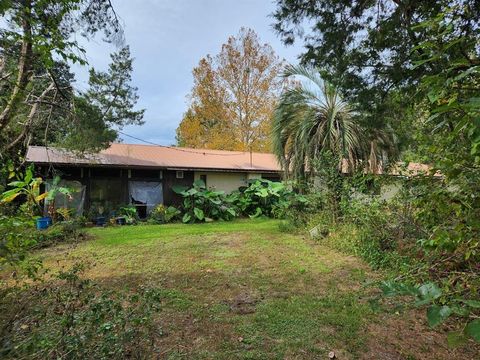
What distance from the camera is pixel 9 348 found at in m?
1.73

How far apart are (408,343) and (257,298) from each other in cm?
199

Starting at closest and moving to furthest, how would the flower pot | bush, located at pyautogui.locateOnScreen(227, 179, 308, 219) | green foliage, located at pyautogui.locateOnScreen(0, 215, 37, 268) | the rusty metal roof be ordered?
green foliage, located at pyautogui.locateOnScreen(0, 215, 37, 268) < the flower pot < the rusty metal roof < bush, located at pyautogui.locateOnScreen(227, 179, 308, 219)

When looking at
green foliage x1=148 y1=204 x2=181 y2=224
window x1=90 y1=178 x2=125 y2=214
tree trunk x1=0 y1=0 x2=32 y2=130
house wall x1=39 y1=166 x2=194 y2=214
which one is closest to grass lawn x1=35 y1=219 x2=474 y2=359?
tree trunk x1=0 y1=0 x2=32 y2=130

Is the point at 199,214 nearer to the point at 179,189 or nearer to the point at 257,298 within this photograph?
the point at 179,189

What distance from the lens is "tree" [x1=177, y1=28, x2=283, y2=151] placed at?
21891 mm

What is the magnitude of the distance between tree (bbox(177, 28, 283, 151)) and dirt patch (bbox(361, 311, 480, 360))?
1899cm

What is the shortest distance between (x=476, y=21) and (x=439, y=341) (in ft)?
11.9

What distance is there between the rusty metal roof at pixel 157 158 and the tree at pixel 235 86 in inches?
174

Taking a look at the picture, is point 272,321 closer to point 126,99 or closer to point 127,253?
point 127,253

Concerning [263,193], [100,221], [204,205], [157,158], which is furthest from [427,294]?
[157,158]

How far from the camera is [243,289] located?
16.3 feet

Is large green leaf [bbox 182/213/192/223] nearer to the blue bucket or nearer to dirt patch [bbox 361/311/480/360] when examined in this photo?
the blue bucket

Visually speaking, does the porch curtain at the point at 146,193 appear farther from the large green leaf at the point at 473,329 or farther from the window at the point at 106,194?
the large green leaf at the point at 473,329

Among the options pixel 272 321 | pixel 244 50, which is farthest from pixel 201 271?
pixel 244 50
